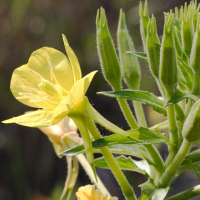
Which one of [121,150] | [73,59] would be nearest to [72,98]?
[73,59]

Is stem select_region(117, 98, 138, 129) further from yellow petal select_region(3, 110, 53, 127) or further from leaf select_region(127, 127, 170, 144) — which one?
yellow petal select_region(3, 110, 53, 127)

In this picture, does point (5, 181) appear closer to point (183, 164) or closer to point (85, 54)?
point (85, 54)

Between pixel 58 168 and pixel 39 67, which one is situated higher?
pixel 39 67

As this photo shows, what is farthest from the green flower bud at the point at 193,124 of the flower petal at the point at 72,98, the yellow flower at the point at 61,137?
the yellow flower at the point at 61,137

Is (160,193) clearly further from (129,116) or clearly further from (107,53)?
(107,53)

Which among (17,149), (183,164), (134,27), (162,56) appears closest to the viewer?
(162,56)

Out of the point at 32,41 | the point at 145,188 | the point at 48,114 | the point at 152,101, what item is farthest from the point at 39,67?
the point at 32,41

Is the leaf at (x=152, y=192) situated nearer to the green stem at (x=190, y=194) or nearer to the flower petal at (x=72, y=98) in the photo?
the green stem at (x=190, y=194)
